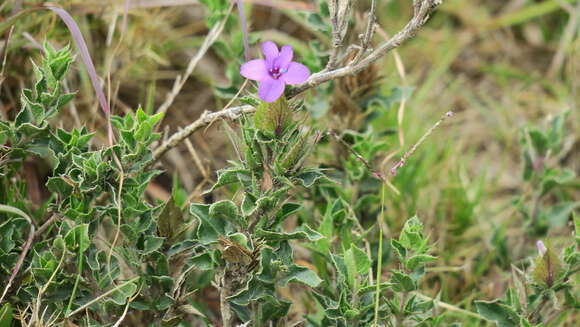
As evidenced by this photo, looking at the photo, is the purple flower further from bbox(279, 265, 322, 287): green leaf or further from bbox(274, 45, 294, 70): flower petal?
bbox(279, 265, 322, 287): green leaf

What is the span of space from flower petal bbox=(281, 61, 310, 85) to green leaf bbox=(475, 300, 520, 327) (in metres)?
0.89

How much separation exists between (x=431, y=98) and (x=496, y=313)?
1.77 m

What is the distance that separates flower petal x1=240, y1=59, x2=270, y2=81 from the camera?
1720 millimetres

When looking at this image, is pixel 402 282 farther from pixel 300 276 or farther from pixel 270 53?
pixel 270 53

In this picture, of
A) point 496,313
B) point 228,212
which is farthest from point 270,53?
point 496,313

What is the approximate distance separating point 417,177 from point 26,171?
1.56 metres

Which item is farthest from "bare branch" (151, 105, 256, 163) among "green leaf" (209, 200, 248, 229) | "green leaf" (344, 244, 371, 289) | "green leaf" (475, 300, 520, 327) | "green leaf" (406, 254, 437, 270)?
"green leaf" (475, 300, 520, 327)

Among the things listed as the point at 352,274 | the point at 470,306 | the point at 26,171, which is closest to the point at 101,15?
the point at 26,171

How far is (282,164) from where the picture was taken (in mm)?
1736

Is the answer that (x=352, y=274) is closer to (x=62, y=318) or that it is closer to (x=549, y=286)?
(x=549, y=286)

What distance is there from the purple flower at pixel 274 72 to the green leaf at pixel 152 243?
1.71 feet

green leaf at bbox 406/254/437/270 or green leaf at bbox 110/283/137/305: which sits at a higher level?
green leaf at bbox 406/254/437/270

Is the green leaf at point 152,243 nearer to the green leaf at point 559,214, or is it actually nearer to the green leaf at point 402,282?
the green leaf at point 402,282

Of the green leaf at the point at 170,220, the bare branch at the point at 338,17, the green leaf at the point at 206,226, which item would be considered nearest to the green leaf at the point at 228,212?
the green leaf at the point at 206,226
